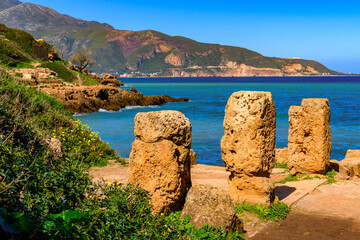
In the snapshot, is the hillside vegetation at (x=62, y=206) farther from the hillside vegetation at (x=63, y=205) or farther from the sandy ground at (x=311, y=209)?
the sandy ground at (x=311, y=209)

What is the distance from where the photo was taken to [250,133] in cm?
880

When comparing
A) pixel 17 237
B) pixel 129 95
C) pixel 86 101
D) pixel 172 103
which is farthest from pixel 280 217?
pixel 172 103

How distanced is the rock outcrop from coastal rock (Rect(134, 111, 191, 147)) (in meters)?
34.4

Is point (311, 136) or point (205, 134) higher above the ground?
point (311, 136)

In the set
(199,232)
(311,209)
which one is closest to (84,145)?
(199,232)

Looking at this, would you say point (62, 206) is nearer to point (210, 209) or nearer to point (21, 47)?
point (210, 209)

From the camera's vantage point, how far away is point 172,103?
62.8 metres

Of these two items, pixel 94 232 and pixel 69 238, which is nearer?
pixel 69 238

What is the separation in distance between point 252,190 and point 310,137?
4.47m

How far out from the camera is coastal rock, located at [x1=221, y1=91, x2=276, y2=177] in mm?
8766

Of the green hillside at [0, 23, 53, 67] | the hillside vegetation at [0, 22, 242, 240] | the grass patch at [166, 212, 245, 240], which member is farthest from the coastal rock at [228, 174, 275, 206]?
the green hillside at [0, 23, 53, 67]

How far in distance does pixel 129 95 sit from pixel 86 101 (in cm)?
1067

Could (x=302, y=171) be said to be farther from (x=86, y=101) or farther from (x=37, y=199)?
(x=86, y=101)

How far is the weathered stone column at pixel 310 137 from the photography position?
12227 millimetres
